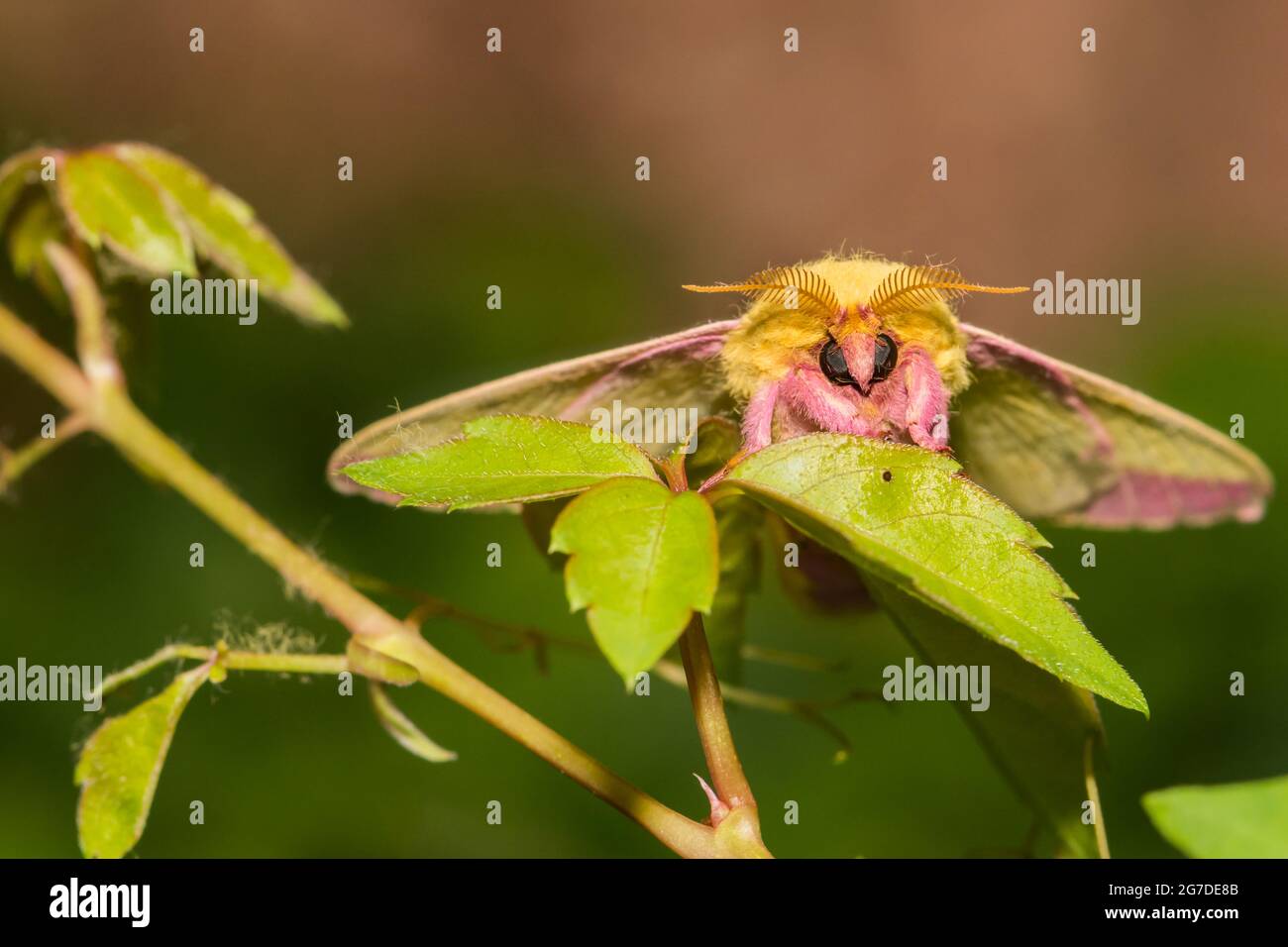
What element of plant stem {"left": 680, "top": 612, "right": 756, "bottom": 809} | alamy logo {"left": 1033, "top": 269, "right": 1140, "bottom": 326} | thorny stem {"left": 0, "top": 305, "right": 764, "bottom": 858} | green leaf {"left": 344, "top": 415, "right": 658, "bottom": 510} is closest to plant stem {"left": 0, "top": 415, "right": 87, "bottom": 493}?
thorny stem {"left": 0, "top": 305, "right": 764, "bottom": 858}

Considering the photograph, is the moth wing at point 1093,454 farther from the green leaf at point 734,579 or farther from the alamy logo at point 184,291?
the alamy logo at point 184,291

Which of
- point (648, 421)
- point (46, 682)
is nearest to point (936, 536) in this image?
point (648, 421)

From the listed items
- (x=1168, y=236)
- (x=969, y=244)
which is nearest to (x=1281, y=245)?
(x=1168, y=236)

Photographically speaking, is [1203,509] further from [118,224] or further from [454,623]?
[454,623]

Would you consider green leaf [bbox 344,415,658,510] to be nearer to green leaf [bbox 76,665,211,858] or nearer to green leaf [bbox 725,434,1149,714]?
green leaf [bbox 725,434,1149,714]

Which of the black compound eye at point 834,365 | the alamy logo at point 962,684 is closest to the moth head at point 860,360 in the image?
the black compound eye at point 834,365

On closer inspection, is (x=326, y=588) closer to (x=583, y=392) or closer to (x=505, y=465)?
(x=505, y=465)
